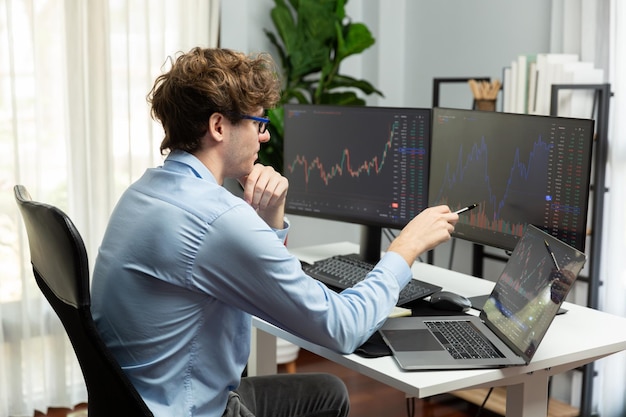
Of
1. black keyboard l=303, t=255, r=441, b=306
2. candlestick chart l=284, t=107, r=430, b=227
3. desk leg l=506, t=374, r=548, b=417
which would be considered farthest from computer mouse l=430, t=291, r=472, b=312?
candlestick chart l=284, t=107, r=430, b=227

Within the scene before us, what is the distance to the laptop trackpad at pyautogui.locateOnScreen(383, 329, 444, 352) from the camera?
5.90 feet

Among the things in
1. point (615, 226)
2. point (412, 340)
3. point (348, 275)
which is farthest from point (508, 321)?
point (615, 226)

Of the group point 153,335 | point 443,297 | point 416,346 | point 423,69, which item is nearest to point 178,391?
point 153,335

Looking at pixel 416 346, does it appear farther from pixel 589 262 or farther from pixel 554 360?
pixel 589 262

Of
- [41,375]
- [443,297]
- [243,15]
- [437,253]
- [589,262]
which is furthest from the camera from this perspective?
[437,253]

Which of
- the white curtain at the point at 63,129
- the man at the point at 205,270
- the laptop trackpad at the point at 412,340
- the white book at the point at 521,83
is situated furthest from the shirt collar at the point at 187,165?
the white book at the point at 521,83

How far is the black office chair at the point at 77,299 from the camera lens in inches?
54.2

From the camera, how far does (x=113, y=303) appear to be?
61.5 inches

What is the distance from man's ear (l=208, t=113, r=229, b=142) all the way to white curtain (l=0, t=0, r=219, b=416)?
1.66 meters

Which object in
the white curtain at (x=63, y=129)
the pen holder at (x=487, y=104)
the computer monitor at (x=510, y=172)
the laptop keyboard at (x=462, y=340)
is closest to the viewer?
the laptop keyboard at (x=462, y=340)

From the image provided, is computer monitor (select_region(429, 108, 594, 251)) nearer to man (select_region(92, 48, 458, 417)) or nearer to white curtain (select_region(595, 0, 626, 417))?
man (select_region(92, 48, 458, 417))

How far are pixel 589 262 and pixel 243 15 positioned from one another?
1.75 meters

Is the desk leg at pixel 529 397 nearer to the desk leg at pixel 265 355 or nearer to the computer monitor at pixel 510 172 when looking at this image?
the computer monitor at pixel 510 172

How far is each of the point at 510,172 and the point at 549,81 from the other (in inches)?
39.4
